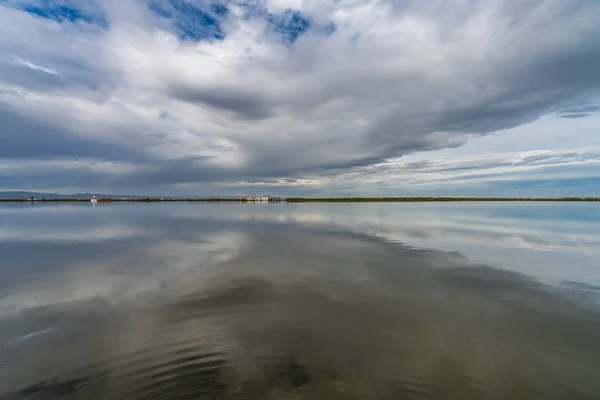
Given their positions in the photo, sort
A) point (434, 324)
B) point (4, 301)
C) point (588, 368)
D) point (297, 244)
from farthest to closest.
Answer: point (297, 244)
point (4, 301)
point (434, 324)
point (588, 368)

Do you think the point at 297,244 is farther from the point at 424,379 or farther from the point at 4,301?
the point at 424,379

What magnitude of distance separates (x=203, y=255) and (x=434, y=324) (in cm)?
1477

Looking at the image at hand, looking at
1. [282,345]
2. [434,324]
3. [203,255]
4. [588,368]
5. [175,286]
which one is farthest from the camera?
[203,255]

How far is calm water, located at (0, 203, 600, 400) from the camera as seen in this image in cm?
652

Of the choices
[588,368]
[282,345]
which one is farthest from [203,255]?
[588,368]

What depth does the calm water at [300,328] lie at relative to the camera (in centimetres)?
652

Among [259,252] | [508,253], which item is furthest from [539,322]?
[259,252]

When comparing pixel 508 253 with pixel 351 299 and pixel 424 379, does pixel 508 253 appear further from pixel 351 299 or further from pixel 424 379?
pixel 424 379

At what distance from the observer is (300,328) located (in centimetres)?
916

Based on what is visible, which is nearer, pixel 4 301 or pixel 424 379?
pixel 424 379

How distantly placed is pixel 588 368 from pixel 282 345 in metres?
6.94

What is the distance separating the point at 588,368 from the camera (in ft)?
23.4

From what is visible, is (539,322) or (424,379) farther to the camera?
(539,322)

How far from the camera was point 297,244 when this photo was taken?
25391 millimetres
